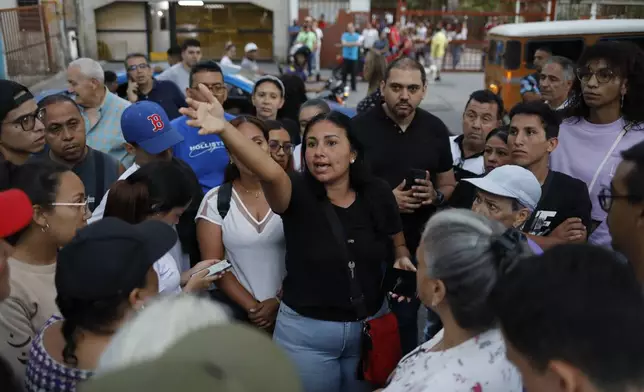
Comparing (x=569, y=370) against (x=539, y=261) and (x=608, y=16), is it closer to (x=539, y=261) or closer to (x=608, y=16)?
(x=539, y=261)

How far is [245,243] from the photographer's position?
287 cm

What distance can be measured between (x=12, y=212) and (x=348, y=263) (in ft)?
4.34

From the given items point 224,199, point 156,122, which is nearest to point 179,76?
point 156,122

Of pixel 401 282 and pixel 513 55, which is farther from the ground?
pixel 513 55

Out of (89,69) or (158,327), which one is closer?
(158,327)

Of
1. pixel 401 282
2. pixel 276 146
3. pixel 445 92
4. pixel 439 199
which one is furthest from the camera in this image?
pixel 445 92

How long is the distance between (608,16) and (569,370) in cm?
1540

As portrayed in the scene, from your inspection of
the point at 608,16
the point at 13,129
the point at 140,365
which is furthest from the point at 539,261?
the point at 608,16

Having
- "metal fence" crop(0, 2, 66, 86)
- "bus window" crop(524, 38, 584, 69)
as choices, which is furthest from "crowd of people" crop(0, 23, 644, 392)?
"metal fence" crop(0, 2, 66, 86)

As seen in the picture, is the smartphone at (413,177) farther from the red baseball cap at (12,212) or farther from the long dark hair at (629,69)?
the red baseball cap at (12,212)

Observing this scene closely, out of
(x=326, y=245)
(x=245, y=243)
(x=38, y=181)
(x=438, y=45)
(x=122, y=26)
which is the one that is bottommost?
(x=245, y=243)

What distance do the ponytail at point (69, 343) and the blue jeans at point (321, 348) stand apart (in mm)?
1052

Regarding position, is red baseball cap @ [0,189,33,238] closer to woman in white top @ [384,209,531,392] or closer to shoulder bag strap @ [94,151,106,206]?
woman in white top @ [384,209,531,392]

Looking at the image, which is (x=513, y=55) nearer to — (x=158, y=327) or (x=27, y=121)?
(x=27, y=121)
